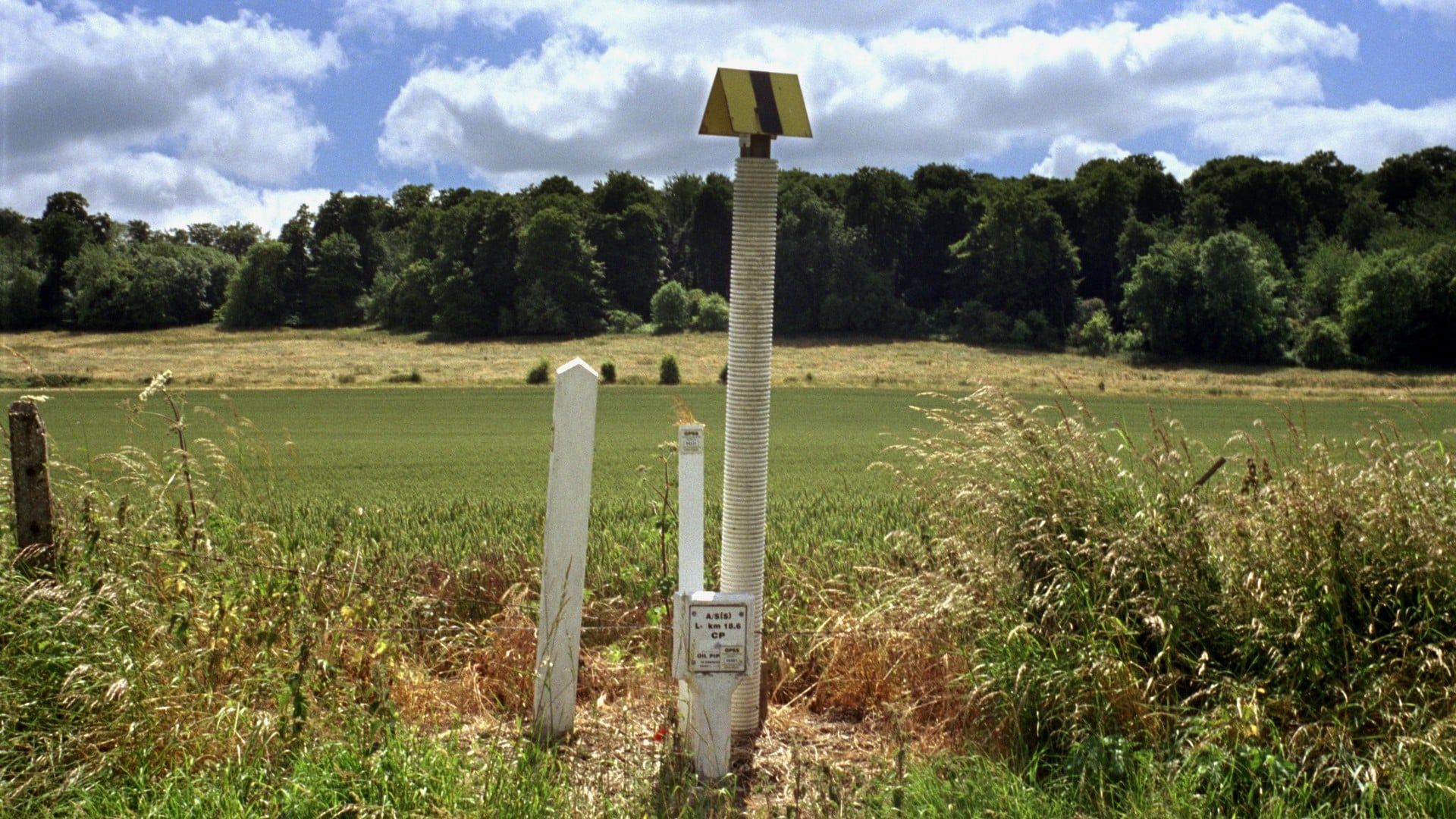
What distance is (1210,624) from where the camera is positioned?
4.67m

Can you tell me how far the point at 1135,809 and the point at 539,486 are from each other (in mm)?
8939

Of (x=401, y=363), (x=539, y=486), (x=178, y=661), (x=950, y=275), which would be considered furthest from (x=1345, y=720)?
(x=950, y=275)

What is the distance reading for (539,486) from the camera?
1191 cm

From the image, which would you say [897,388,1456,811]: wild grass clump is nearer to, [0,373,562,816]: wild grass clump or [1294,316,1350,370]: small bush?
[0,373,562,816]: wild grass clump

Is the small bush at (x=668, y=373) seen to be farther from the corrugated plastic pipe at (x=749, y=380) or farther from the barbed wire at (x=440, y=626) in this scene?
the corrugated plastic pipe at (x=749, y=380)

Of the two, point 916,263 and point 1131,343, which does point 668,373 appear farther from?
point 916,263

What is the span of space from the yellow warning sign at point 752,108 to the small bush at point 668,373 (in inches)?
1455

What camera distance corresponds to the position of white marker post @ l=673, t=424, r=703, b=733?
4523 mm

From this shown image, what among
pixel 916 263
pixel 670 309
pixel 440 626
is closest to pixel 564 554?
pixel 440 626

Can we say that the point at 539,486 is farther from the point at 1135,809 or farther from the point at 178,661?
the point at 1135,809

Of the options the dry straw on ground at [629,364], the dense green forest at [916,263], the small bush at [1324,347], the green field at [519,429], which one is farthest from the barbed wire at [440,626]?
the small bush at [1324,347]

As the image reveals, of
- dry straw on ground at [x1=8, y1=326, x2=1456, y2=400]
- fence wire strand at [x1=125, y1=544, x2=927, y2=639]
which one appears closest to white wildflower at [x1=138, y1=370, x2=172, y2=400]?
fence wire strand at [x1=125, y1=544, x2=927, y2=639]

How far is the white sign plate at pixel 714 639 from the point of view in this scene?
4305mm

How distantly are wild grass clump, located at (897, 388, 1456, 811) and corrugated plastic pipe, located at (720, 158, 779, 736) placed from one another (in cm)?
109
